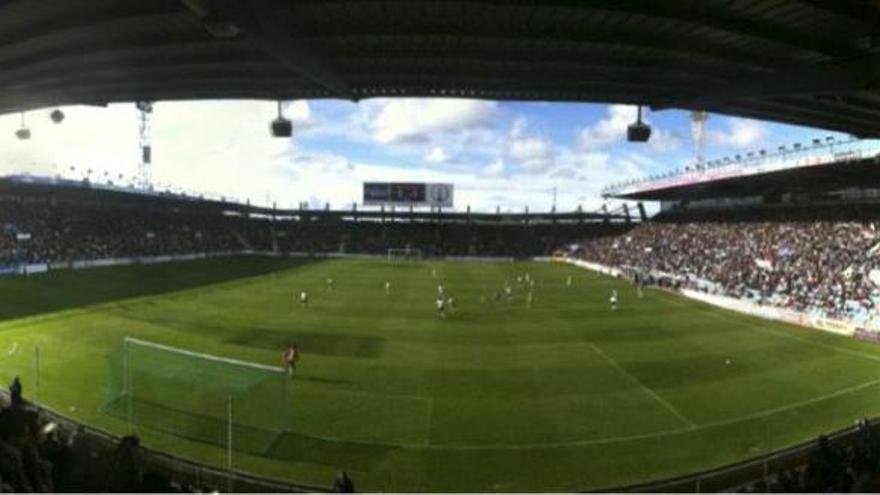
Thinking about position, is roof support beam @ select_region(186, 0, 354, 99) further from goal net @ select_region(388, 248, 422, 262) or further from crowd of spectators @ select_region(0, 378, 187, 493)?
goal net @ select_region(388, 248, 422, 262)

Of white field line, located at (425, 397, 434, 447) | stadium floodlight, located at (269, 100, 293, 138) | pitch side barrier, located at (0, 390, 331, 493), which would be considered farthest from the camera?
stadium floodlight, located at (269, 100, 293, 138)

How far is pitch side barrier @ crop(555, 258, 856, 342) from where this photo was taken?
3491 centimetres

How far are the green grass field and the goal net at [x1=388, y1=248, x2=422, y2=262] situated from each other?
162 ft

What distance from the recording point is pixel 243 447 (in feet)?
55.3

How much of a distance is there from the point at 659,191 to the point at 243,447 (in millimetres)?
76654

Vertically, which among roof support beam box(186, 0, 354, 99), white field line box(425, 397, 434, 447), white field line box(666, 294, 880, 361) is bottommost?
white field line box(425, 397, 434, 447)

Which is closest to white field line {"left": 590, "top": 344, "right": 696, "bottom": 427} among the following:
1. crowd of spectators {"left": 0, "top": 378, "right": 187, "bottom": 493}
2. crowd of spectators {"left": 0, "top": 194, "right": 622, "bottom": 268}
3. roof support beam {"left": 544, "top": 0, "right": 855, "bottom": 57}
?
roof support beam {"left": 544, "top": 0, "right": 855, "bottom": 57}

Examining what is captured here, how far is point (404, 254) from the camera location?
101438 mm

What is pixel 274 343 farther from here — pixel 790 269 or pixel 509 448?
pixel 790 269

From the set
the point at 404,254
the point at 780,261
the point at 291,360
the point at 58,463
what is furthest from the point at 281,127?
the point at 404,254

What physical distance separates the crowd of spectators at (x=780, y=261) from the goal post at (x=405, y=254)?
3359 centimetres

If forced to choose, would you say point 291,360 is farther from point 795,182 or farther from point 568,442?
point 795,182

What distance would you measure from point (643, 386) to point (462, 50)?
1402cm

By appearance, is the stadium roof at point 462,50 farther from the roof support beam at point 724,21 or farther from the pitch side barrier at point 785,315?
the pitch side barrier at point 785,315
